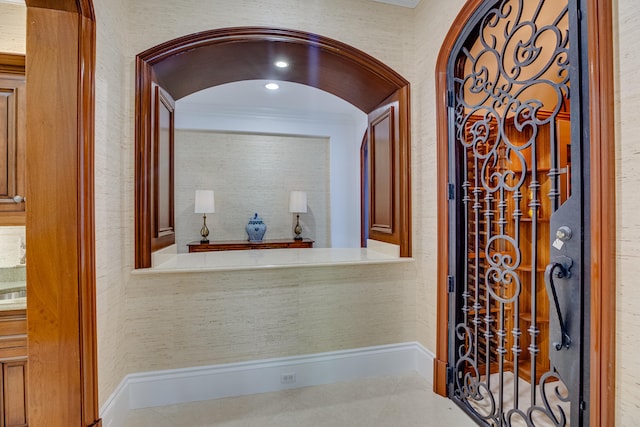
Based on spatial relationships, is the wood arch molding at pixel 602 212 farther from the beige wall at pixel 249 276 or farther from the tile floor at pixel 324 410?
the beige wall at pixel 249 276

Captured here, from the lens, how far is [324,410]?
1.99m

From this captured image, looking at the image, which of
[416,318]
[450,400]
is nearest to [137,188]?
[416,318]

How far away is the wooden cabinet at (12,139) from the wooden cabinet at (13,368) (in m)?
0.51

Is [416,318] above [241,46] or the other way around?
the other way around

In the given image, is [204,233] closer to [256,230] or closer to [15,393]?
[256,230]

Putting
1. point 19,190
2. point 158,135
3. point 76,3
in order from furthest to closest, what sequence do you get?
point 158,135, point 19,190, point 76,3

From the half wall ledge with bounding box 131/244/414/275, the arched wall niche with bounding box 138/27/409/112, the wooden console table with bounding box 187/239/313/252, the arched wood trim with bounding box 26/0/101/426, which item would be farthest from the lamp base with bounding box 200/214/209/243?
the arched wood trim with bounding box 26/0/101/426

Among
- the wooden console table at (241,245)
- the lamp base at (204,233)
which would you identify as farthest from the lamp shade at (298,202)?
the lamp base at (204,233)

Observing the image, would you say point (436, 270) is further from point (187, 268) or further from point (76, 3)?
point (76, 3)

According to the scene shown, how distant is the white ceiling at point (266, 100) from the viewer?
4062mm

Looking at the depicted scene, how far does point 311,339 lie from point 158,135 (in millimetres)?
1703

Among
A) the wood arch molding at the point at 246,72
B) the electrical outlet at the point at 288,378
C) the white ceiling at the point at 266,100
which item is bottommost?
the electrical outlet at the point at 288,378

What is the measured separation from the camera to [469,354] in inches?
78.5

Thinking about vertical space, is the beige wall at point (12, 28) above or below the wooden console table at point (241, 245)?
above
